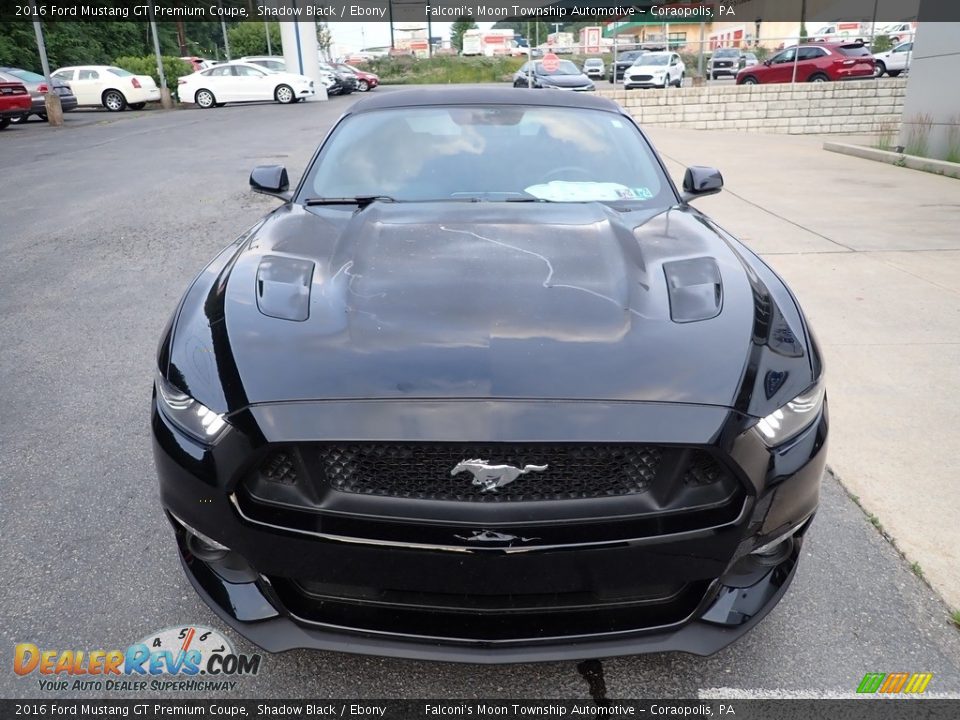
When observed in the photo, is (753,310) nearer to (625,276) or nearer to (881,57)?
(625,276)

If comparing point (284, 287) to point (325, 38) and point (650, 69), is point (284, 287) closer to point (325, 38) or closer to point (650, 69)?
point (650, 69)

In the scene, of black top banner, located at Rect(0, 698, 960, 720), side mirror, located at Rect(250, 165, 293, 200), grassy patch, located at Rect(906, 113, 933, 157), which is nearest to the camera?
black top banner, located at Rect(0, 698, 960, 720)

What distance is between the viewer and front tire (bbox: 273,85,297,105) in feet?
93.2

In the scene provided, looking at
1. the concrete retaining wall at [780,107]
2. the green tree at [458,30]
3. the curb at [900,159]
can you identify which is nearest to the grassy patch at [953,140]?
the curb at [900,159]

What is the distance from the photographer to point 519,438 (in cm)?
167

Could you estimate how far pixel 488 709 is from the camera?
199cm

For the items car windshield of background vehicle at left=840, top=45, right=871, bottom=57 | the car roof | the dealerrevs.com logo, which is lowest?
the dealerrevs.com logo

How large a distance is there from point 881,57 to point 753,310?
30981mm

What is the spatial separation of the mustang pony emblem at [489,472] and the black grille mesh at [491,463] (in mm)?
12

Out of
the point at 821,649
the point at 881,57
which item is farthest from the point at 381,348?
the point at 881,57

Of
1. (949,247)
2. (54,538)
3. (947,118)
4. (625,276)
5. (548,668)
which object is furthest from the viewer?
(947,118)

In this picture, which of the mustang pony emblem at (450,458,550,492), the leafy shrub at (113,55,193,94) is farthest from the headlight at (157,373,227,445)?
the leafy shrub at (113,55,193,94)

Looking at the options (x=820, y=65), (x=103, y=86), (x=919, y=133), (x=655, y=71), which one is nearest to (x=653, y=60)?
(x=655, y=71)

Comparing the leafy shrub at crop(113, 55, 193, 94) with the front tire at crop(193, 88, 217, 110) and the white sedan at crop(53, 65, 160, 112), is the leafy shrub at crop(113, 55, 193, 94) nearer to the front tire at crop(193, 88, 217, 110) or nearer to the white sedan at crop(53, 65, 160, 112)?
the front tire at crop(193, 88, 217, 110)
